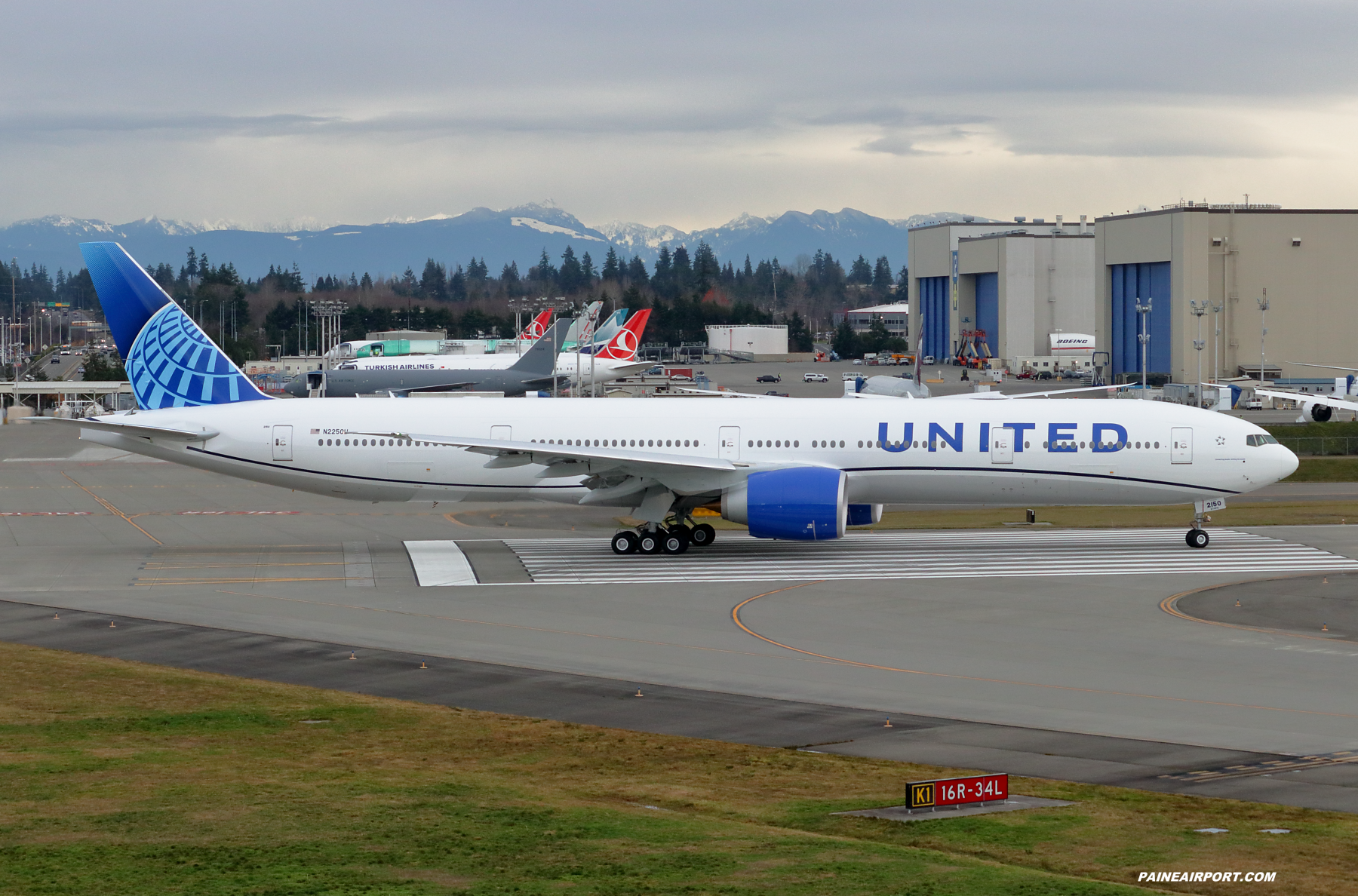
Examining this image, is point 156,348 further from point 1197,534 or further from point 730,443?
point 1197,534

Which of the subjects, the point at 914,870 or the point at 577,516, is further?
the point at 577,516

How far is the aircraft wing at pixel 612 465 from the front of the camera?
37.1 metres

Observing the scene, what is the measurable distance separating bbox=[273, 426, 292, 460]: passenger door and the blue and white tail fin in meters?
2.26

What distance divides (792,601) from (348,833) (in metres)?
19.0

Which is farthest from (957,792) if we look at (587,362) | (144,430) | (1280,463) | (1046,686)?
(587,362)

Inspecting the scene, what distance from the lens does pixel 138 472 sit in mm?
66375

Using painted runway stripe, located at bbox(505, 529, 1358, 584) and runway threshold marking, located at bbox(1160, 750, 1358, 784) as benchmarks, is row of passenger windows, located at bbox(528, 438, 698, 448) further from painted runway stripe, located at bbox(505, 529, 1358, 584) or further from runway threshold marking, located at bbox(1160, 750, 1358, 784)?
runway threshold marking, located at bbox(1160, 750, 1358, 784)

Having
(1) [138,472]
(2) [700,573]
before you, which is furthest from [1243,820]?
(1) [138,472]

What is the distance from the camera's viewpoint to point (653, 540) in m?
39.2

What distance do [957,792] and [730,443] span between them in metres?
24.5

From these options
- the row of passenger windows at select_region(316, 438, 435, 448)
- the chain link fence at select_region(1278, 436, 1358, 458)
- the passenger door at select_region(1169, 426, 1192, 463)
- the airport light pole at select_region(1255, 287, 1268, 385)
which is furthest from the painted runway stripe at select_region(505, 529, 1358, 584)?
the airport light pole at select_region(1255, 287, 1268, 385)

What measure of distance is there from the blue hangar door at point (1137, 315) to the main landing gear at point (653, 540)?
114 metres

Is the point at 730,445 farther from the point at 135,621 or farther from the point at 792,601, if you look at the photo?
the point at 135,621

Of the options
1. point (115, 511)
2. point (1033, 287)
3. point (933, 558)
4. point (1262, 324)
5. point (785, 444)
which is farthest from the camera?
point (1033, 287)
